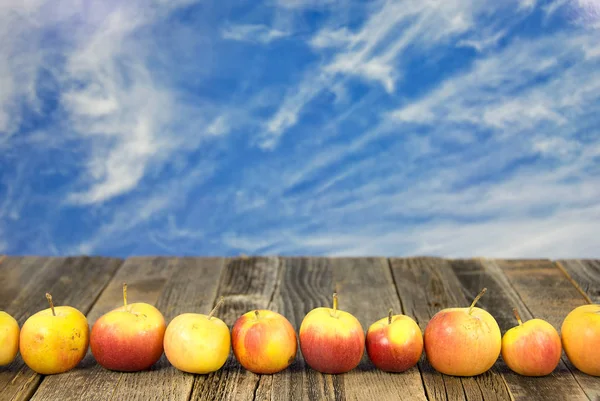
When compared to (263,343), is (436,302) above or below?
above

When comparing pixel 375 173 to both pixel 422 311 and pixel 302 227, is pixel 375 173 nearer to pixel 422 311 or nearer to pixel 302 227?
pixel 302 227

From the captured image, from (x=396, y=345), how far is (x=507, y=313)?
2.23ft

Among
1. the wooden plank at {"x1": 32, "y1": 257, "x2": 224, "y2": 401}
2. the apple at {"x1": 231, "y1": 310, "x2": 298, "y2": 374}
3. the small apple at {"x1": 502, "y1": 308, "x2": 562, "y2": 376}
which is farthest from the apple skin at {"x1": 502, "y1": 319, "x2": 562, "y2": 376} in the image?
the wooden plank at {"x1": 32, "y1": 257, "x2": 224, "y2": 401}

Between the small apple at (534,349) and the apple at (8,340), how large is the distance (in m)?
1.32

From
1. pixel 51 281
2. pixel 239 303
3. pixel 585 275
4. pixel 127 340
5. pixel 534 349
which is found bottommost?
pixel 534 349

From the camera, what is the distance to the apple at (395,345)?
2008 millimetres

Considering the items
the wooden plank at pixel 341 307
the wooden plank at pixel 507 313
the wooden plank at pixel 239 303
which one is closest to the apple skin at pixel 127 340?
the wooden plank at pixel 239 303

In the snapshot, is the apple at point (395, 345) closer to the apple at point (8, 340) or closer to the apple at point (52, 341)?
the apple at point (52, 341)

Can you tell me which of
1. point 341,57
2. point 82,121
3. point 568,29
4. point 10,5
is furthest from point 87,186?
point 568,29

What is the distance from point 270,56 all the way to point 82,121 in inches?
37.9

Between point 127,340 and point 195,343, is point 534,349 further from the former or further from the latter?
point 127,340

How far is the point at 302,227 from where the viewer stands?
386 centimetres

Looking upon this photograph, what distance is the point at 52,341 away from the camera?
1995 millimetres

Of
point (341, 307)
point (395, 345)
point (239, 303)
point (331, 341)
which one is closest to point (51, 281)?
point (239, 303)
